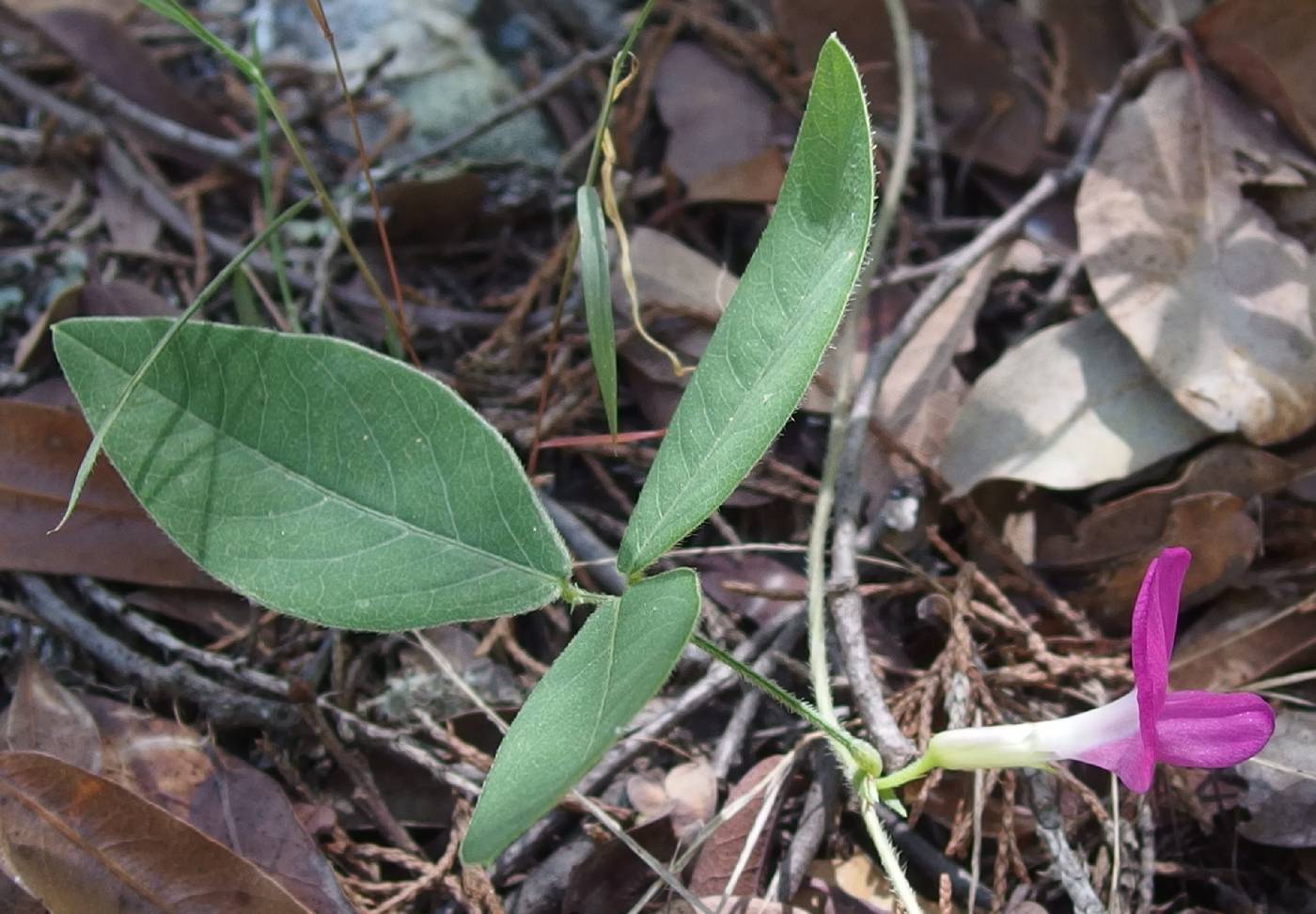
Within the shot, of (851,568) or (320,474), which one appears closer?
(320,474)

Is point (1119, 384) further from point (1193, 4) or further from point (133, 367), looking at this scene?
point (133, 367)

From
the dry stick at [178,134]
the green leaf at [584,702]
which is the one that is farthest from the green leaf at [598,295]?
the dry stick at [178,134]

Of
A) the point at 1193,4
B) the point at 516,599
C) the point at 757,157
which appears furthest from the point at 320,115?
the point at 1193,4

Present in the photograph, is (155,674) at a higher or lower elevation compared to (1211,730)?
lower

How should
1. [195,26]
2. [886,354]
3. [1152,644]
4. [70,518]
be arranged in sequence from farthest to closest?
1. [886,354]
2. [70,518]
3. [195,26]
4. [1152,644]

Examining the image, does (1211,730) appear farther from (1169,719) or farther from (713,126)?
(713,126)

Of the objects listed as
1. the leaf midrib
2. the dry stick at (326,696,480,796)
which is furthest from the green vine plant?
the dry stick at (326,696,480,796)

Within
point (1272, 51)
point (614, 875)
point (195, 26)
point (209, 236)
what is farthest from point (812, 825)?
point (1272, 51)
